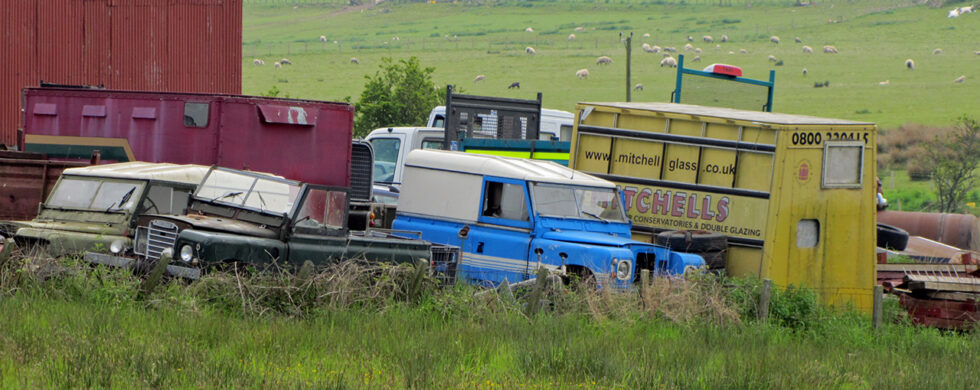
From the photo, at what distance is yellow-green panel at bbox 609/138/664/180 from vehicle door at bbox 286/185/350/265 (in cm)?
435

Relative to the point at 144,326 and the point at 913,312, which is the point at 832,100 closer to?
the point at 913,312

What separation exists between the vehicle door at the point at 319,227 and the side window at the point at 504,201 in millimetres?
1772

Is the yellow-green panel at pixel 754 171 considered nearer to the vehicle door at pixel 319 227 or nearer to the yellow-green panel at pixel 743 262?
the yellow-green panel at pixel 743 262

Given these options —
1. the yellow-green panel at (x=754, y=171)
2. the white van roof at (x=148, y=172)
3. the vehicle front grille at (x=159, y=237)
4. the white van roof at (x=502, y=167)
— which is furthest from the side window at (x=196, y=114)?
the yellow-green panel at (x=754, y=171)

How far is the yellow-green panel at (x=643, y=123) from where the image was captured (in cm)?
1523

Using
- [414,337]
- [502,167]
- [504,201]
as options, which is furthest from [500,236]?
[414,337]

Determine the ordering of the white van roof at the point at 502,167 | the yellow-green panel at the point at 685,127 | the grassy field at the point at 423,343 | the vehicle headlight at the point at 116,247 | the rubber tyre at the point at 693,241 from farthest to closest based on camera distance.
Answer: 1. the yellow-green panel at the point at 685,127
2. the rubber tyre at the point at 693,241
3. the white van roof at the point at 502,167
4. the vehicle headlight at the point at 116,247
5. the grassy field at the point at 423,343

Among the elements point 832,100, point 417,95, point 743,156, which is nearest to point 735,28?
point 832,100

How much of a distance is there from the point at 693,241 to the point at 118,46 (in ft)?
61.2

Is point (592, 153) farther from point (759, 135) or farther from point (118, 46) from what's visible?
point (118, 46)

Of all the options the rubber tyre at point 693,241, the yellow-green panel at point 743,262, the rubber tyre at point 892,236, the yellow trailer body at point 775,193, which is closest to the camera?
the rubber tyre at point 693,241

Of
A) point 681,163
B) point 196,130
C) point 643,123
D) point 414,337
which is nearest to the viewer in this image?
point 414,337

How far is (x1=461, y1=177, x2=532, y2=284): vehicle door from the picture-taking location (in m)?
13.1

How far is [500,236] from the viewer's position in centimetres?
1328
